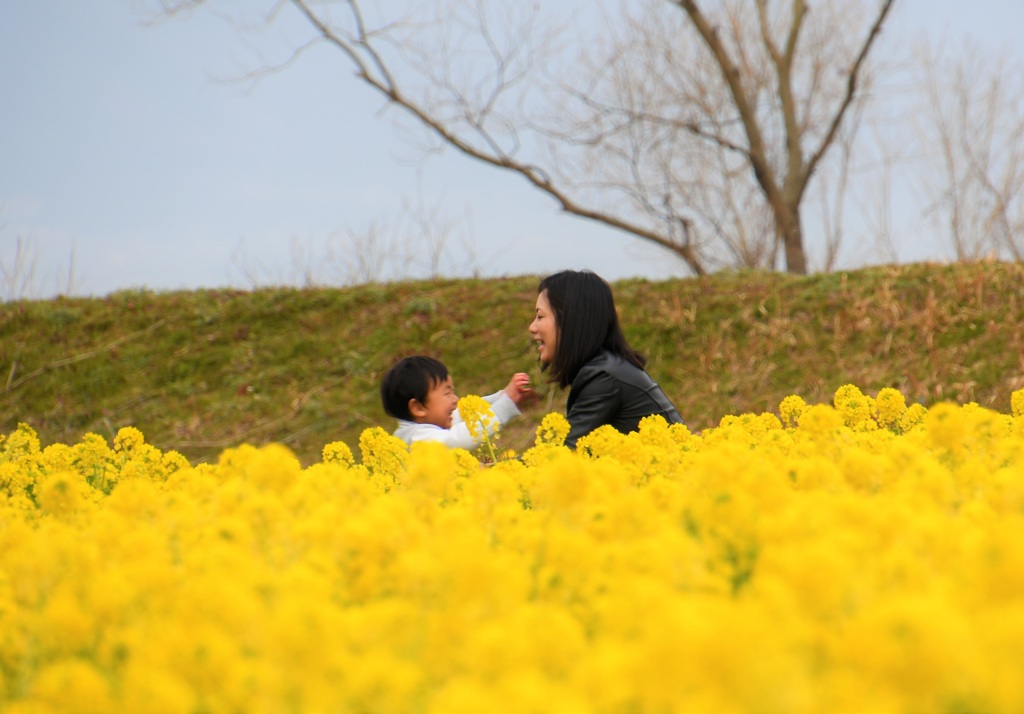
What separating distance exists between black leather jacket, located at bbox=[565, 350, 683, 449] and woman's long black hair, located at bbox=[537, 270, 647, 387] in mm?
97

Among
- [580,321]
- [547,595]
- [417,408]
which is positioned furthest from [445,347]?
[547,595]

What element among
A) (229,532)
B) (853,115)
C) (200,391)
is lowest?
(229,532)

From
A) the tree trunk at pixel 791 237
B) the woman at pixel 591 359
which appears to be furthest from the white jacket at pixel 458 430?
the tree trunk at pixel 791 237

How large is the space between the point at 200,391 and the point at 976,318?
10752 mm

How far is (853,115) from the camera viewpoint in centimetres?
1939

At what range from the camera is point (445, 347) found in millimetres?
14500

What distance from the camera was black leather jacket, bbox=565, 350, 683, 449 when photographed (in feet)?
18.8

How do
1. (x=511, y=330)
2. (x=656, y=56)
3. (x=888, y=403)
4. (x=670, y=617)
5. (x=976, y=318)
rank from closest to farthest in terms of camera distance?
(x=670, y=617) → (x=888, y=403) → (x=976, y=318) → (x=511, y=330) → (x=656, y=56)

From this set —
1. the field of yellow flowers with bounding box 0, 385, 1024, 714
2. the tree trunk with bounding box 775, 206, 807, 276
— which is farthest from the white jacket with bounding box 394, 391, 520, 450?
the tree trunk with bounding box 775, 206, 807, 276

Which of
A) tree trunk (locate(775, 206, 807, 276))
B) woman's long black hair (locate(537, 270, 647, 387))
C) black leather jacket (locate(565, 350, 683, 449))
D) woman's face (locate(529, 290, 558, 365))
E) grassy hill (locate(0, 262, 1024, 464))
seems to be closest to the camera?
black leather jacket (locate(565, 350, 683, 449))

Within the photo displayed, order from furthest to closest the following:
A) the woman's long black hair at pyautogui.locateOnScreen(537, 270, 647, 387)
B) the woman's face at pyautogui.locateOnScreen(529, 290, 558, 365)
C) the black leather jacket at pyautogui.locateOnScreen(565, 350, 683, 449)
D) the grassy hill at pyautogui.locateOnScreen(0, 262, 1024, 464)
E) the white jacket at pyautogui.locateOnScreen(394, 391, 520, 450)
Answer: the grassy hill at pyautogui.locateOnScreen(0, 262, 1024, 464), the white jacket at pyautogui.locateOnScreen(394, 391, 520, 450), the woman's face at pyautogui.locateOnScreen(529, 290, 558, 365), the woman's long black hair at pyautogui.locateOnScreen(537, 270, 647, 387), the black leather jacket at pyautogui.locateOnScreen(565, 350, 683, 449)

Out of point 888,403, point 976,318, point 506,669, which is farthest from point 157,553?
point 976,318

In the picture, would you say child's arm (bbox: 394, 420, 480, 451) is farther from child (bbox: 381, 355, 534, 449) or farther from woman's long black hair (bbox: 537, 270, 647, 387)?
woman's long black hair (bbox: 537, 270, 647, 387)

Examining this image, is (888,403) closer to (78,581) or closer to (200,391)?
(78,581)
